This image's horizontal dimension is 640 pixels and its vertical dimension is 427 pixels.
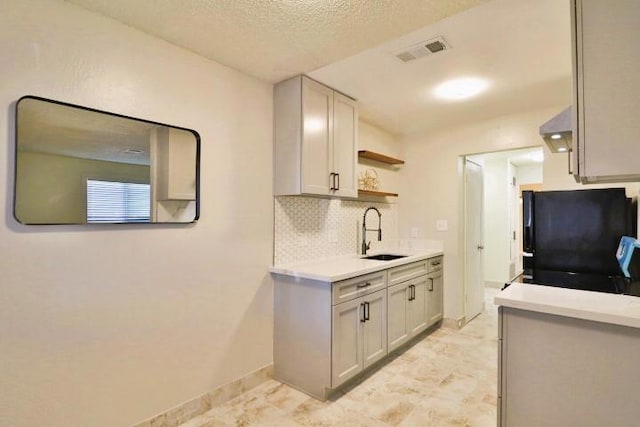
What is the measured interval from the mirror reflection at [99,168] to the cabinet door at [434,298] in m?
2.68

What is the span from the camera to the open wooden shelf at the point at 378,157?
3.46m

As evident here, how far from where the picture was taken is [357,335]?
248 cm

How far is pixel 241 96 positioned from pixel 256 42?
504mm

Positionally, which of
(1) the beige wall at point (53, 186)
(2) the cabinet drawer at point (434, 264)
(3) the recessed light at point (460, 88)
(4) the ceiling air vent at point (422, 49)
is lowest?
(2) the cabinet drawer at point (434, 264)

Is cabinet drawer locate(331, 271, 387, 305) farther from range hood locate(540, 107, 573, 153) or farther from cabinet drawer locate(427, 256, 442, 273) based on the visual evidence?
range hood locate(540, 107, 573, 153)

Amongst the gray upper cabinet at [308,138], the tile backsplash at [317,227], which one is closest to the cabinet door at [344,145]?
the gray upper cabinet at [308,138]

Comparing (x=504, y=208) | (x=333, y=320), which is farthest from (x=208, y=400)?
(x=504, y=208)

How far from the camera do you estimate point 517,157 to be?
5.39 meters

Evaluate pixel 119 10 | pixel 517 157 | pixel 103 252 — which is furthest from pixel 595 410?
pixel 517 157

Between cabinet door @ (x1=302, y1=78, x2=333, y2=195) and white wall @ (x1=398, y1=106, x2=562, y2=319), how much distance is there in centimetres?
179

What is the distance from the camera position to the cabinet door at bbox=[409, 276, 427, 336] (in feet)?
10.5

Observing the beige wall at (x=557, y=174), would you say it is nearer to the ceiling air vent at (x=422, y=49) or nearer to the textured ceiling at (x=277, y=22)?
the ceiling air vent at (x=422, y=49)

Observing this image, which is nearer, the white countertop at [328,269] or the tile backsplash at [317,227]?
the white countertop at [328,269]

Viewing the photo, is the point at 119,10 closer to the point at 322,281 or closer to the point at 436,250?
the point at 322,281
